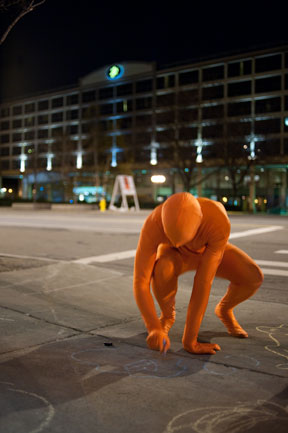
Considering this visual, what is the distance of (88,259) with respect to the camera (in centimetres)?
1016

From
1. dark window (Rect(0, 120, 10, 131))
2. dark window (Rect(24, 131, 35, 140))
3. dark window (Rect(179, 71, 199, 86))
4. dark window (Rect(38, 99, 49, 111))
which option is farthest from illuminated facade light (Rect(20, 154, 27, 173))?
dark window (Rect(179, 71, 199, 86))

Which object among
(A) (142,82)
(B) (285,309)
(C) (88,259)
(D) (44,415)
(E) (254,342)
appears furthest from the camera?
(A) (142,82)

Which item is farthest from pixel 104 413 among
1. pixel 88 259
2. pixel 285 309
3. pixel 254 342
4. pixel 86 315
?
pixel 88 259

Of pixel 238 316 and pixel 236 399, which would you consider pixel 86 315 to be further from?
pixel 236 399

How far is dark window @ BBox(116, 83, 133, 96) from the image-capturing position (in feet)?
249

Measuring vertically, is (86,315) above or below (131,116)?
below

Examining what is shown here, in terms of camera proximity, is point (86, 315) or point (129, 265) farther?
point (129, 265)

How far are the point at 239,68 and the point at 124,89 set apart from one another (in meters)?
21.9

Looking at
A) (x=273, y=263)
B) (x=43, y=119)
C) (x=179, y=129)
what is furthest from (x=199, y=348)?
(x=43, y=119)

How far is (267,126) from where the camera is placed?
185 ft

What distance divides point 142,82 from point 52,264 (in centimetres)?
6918

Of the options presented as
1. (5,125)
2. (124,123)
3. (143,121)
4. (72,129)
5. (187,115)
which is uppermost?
(5,125)

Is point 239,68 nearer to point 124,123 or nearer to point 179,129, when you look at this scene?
point 179,129

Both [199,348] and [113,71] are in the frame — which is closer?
[199,348]
